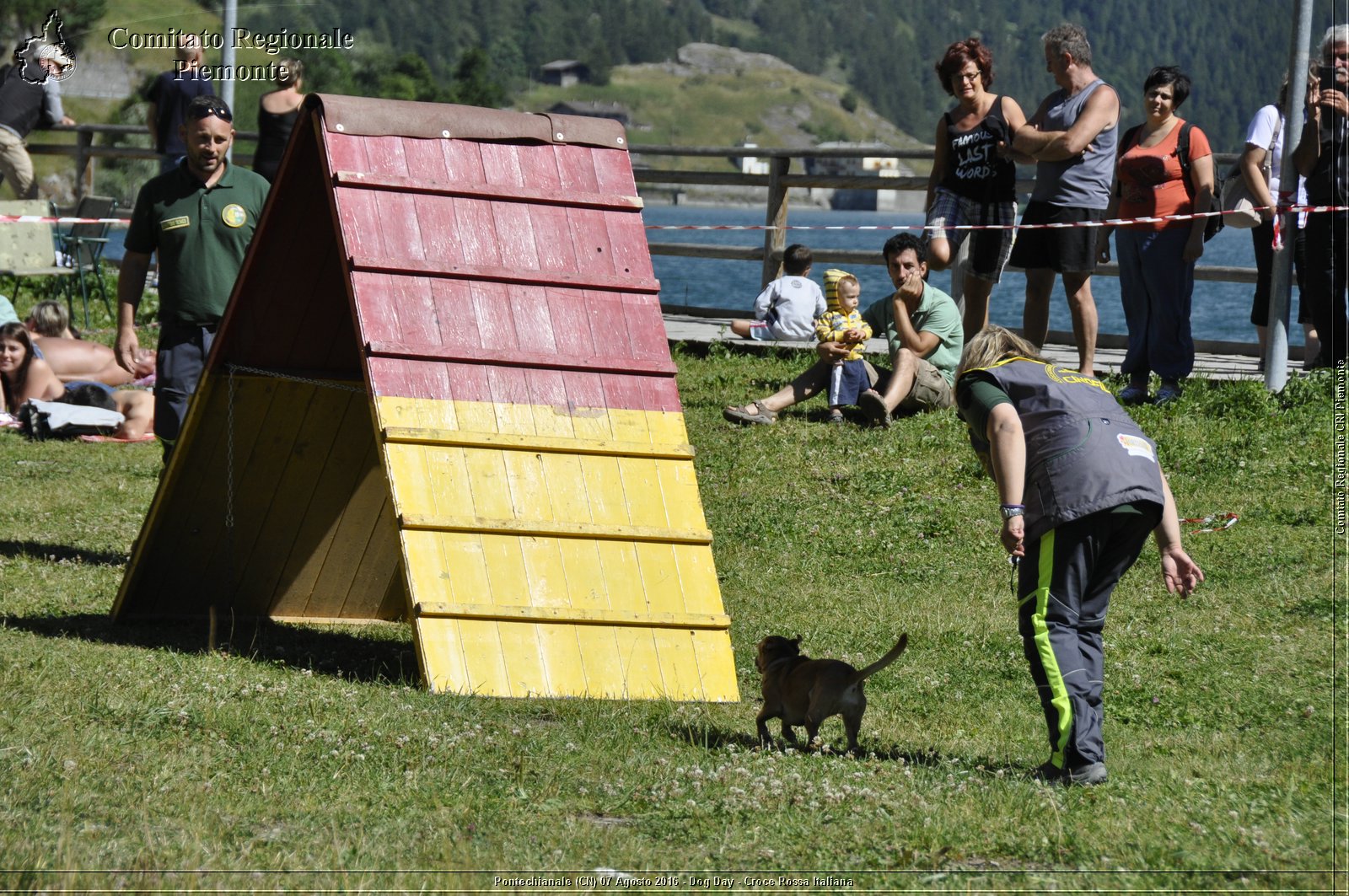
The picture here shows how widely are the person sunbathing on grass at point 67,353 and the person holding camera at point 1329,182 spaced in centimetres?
989

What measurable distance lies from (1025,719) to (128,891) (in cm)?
389

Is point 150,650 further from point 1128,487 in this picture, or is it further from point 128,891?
point 1128,487

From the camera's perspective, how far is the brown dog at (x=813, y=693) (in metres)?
5.64

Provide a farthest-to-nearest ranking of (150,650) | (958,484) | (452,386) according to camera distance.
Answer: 1. (958,484)
2. (150,650)
3. (452,386)

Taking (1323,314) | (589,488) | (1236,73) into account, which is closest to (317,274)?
(589,488)

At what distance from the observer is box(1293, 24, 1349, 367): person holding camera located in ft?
34.8

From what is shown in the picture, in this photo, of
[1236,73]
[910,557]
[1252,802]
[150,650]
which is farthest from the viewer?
[1236,73]

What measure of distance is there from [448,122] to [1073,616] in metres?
3.44

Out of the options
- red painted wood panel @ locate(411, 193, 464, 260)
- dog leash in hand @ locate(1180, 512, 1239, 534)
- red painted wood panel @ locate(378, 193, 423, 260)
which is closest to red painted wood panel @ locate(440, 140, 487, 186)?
red painted wood panel @ locate(411, 193, 464, 260)

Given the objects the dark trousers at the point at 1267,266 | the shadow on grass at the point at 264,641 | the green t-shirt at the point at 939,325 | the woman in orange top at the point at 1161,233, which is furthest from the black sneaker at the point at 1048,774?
the dark trousers at the point at 1267,266

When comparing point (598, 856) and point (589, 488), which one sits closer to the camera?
point (598, 856)

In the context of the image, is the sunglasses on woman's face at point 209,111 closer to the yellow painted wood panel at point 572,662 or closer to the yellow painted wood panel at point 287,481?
the yellow painted wood panel at point 287,481

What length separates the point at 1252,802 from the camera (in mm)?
4953

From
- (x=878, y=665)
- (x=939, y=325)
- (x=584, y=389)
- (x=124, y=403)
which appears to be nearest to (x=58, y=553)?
(x=584, y=389)
